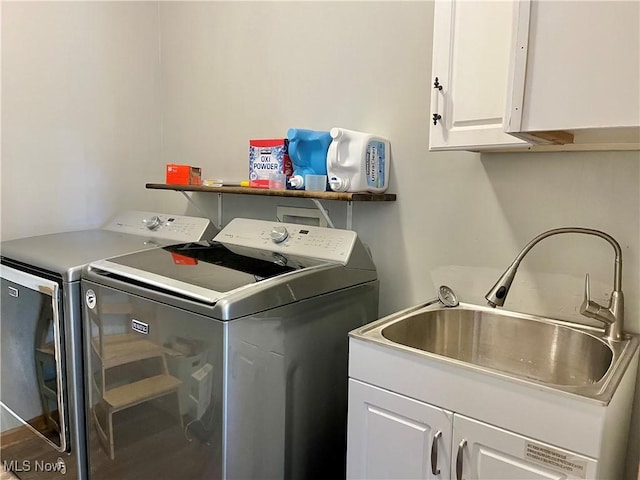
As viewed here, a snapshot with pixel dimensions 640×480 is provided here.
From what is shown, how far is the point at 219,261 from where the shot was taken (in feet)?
5.82

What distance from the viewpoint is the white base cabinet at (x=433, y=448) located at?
1.10 metres

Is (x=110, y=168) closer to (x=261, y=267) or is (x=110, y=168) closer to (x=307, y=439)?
(x=261, y=267)

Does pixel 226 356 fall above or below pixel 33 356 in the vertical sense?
above

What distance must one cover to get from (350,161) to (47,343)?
140 centimetres

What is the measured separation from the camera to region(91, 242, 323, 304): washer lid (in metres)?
1.46

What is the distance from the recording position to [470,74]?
1.39 m

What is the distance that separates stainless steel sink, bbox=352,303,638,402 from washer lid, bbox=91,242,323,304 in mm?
409

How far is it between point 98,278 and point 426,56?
1.44m

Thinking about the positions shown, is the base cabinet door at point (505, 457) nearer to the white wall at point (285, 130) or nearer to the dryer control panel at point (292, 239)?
the white wall at point (285, 130)

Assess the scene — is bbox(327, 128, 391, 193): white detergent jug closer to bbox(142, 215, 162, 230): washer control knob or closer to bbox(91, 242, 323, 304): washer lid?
bbox(91, 242, 323, 304): washer lid

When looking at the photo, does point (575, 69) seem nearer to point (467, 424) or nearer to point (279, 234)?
point (467, 424)

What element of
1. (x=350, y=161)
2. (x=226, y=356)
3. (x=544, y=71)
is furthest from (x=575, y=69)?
(x=226, y=356)

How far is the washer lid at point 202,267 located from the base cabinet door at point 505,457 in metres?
0.74

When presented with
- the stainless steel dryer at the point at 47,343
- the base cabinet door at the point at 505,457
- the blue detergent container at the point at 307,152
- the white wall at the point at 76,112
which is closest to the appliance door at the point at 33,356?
the stainless steel dryer at the point at 47,343
